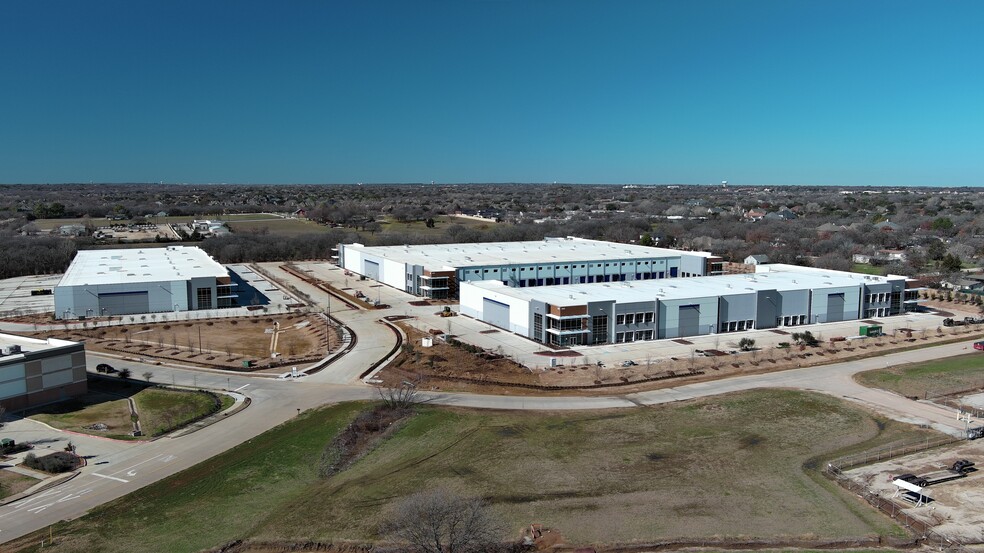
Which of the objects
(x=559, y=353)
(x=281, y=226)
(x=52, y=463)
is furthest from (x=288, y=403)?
(x=281, y=226)

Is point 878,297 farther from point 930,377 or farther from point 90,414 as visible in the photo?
point 90,414

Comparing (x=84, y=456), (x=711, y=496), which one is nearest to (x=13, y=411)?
(x=84, y=456)

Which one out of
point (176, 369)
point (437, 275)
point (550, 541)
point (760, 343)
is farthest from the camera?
point (437, 275)

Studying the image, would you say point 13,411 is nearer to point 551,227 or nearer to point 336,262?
point 336,262

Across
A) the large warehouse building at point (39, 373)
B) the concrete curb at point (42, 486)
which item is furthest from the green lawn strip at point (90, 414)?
the concrete curb at point (42, 486)

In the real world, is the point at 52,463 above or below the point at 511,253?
below

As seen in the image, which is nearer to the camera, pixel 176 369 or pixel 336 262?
pixel 176 369
